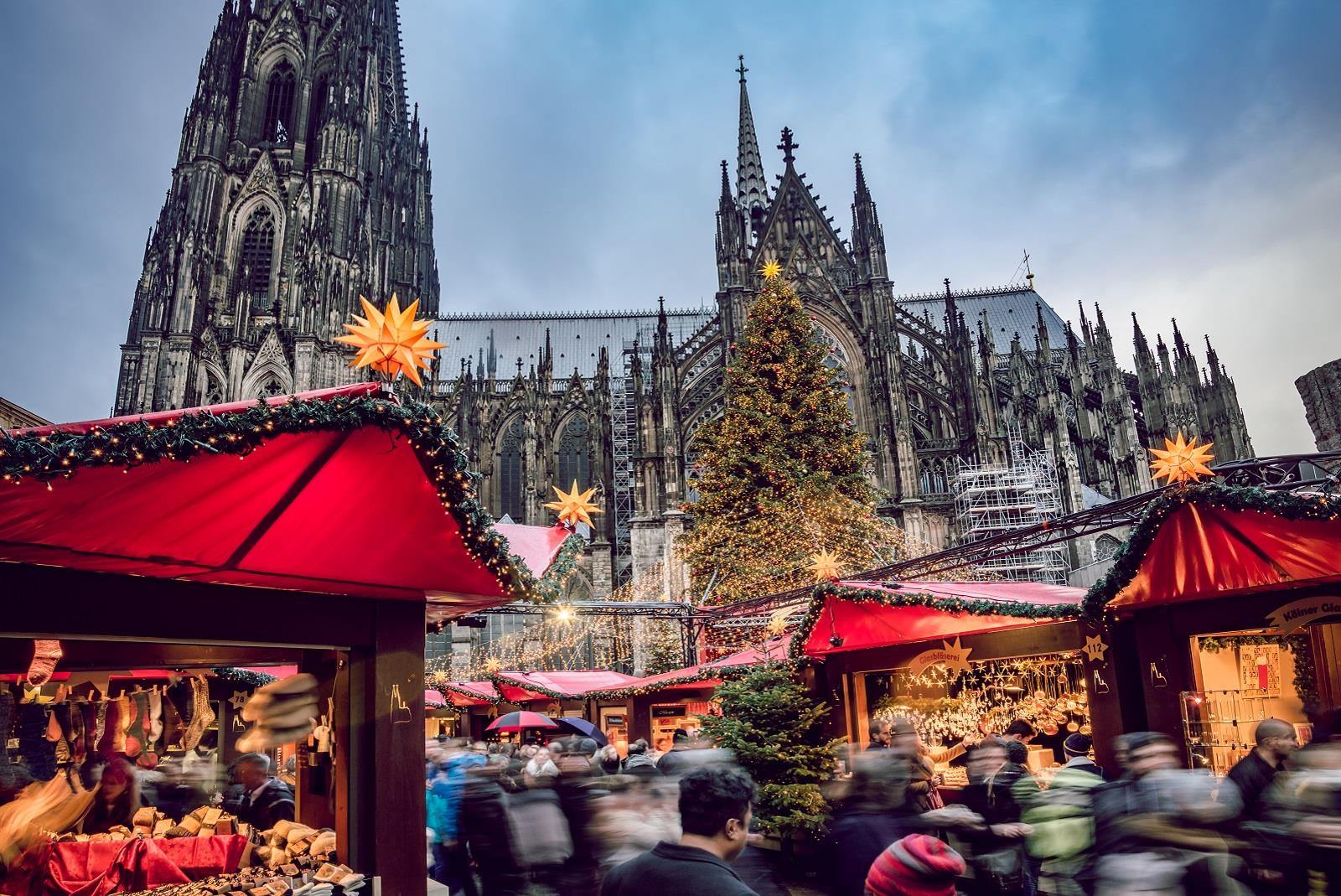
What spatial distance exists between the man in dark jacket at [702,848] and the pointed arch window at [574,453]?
3526 centimetres

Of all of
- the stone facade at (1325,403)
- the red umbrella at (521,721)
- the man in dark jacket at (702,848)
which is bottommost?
the red umbrella at (521,721)

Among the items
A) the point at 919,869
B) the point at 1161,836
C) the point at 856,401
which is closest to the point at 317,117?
the point at 856,401

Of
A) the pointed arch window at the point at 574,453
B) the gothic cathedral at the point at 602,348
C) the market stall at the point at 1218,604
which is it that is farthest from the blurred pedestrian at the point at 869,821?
the pointed arch window at the point at 574,453

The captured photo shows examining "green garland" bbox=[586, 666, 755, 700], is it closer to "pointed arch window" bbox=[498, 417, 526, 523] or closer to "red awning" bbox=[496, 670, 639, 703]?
"red awning" bbox=[496, 670, 639, 703]

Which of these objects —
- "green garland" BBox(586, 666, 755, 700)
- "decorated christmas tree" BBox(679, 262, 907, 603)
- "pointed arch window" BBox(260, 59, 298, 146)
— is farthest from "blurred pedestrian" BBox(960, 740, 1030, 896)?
"pointed arch window" BBox(260, 59, 298, 146)

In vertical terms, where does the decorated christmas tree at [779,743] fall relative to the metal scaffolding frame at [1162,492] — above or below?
below

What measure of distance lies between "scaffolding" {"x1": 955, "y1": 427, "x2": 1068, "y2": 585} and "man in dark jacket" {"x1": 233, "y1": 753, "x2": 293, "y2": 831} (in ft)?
75.8

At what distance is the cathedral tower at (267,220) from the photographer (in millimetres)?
33094

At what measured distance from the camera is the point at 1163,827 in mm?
3418

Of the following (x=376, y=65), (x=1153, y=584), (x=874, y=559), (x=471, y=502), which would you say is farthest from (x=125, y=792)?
(x=376, y=65)

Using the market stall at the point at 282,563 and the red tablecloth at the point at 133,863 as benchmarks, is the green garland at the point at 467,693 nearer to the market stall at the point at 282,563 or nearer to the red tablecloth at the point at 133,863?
the market stall at the point at 282,563

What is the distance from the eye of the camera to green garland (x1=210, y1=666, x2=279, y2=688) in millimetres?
9516

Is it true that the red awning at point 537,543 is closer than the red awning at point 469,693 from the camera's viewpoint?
Yes

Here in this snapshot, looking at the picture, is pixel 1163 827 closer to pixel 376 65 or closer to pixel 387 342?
Result: pixel 387 342
